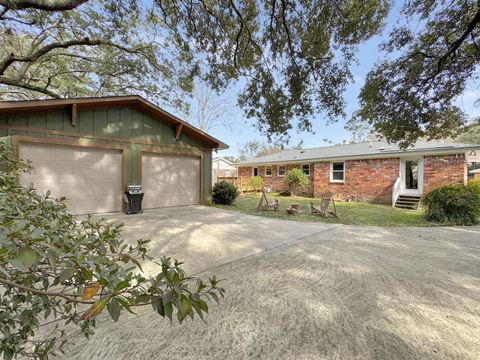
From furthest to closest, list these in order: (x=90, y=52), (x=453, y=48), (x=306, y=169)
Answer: (x=306, y=169), (x=90, y=52), (x=453, y=48)

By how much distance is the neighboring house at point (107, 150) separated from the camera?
645 centimetres

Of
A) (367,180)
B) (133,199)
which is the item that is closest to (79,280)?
(133,199)

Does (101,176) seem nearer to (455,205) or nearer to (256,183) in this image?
(455,205)

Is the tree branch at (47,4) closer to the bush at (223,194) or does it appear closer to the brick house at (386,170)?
the bush at (223,194)

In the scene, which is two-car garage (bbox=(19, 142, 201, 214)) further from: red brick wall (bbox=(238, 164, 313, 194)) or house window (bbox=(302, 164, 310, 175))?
house window (bbox=(302, 164, 310, 175))

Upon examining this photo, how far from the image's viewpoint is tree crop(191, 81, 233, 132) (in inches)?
963

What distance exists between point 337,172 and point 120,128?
12802 millimetres

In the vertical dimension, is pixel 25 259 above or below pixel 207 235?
above

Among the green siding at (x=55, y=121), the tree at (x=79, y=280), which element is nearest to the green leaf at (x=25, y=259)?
the tree at (x=79, y=280)

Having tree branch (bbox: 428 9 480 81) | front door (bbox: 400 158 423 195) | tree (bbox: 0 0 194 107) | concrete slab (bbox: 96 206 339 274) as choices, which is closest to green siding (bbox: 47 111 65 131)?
tree (bbox: 0 0 194 107)

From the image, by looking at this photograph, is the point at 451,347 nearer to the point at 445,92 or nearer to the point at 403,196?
the point at 445,92

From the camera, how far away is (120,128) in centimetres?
805

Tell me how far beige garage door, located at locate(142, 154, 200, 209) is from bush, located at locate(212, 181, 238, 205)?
100 centimetres

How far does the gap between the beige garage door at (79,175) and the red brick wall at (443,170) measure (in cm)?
1415
